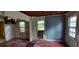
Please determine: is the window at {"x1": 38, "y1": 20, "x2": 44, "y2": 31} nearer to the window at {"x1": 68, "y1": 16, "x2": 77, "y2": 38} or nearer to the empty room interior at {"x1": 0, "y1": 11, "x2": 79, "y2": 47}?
the empty room interior at {"x1": 0, "y1": 11, "x2": 79, "y2": 47}

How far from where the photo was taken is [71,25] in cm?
136

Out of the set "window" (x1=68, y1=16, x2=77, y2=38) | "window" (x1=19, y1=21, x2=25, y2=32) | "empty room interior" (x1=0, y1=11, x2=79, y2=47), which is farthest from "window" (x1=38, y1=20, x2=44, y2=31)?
"window" (x1=68, y1=16, x2=77, y2=38)

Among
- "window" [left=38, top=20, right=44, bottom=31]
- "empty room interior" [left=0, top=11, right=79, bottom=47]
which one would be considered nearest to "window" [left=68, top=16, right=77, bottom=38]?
"empty room interior" [left=0, top=11, right=79, bottom=47]

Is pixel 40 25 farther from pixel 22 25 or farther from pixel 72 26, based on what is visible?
pixel 72 26

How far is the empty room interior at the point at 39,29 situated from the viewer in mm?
1312

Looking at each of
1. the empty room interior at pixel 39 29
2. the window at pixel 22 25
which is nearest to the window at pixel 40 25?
the empty room interior at pixel 39 29

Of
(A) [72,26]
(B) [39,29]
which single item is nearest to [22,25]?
(B) [39,29]

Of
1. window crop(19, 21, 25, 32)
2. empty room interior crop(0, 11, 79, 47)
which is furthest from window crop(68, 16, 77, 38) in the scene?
window crop(19, 21, 25, 32)

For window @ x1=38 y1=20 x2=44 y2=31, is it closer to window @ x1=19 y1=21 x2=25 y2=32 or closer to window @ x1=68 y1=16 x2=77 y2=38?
window @ x1=19 y1=21 x2=25 y2=32

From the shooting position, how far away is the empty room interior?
4.30ft

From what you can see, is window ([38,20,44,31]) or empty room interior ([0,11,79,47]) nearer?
empty room interior ([0,11,79,47])
